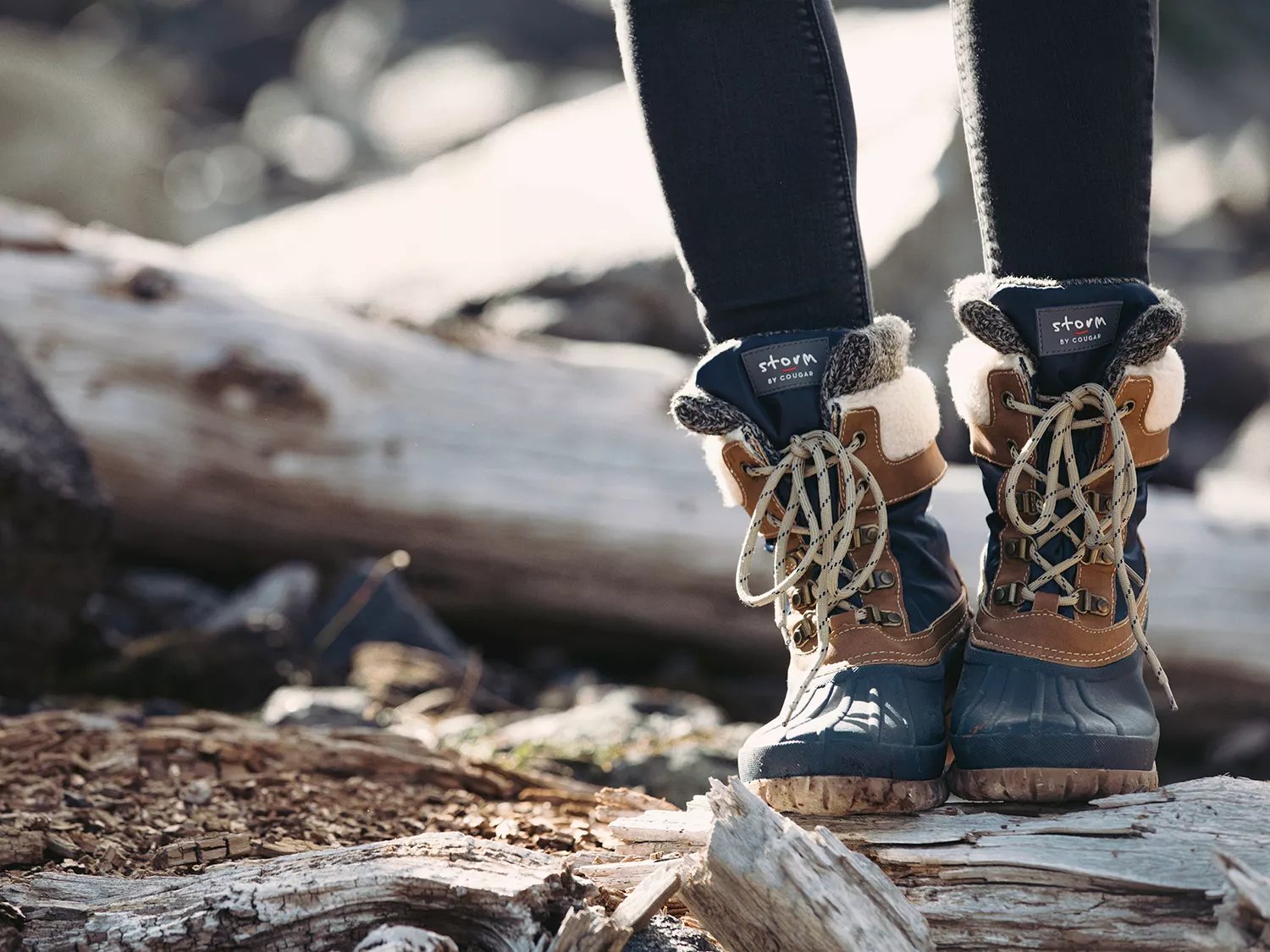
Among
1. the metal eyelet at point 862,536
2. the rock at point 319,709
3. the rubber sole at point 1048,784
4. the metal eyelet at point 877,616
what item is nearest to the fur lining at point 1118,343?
the metal eyelet at point 862,536

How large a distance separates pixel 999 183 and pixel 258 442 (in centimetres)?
346

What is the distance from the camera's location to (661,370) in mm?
5312

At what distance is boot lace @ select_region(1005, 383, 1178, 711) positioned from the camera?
2031mm

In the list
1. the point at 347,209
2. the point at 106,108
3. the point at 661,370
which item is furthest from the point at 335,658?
the point at 106,108

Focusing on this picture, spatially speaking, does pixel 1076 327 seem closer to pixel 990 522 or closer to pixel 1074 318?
pixel 1074 318

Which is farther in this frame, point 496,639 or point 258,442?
point 496,639

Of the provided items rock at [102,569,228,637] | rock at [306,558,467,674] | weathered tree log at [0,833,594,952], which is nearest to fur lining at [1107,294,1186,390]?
weathered tree log at [0,833,594,952]

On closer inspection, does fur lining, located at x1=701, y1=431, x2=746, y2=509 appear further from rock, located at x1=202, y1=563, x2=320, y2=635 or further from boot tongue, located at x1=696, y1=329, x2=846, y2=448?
rock, located at x1=202, y1=563, x2=320, y2=635

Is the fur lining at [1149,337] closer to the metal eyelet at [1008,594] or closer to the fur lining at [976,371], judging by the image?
the fur lining at [976,371]

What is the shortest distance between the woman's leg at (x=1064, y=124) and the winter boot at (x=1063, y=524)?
0.07 meters

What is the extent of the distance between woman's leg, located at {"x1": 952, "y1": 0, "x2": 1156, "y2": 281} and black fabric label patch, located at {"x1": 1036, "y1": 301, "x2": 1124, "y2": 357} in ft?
0.22

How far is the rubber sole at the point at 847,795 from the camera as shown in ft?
6.59

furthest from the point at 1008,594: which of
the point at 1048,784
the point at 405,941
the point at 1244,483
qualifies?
the point at 1244,483

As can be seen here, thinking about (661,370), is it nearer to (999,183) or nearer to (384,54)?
(999,183)
